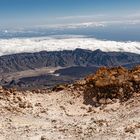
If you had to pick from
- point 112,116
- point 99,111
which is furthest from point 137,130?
point 99,111

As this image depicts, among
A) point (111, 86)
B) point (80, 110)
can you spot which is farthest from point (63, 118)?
point (111, 86)

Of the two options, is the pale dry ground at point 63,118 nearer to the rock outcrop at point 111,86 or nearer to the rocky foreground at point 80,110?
the rocky foreground at point 80,110

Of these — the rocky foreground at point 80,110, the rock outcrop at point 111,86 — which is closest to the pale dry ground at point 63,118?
the rocky foreground at point 80,110

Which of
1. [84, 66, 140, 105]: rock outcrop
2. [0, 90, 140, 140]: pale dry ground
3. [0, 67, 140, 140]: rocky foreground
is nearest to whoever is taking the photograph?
[0, 90, 140, 140]: pale dry ground

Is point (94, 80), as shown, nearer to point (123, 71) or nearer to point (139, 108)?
point (123, 71)

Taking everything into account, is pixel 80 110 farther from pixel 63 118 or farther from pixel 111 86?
pixel 111 86

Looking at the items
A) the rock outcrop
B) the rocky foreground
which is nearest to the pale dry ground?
the rocky foreground

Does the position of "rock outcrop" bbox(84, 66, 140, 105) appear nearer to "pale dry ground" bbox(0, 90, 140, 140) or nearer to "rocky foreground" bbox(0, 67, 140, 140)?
"rocky foreground" bbox(0, 67, 140, 140)
